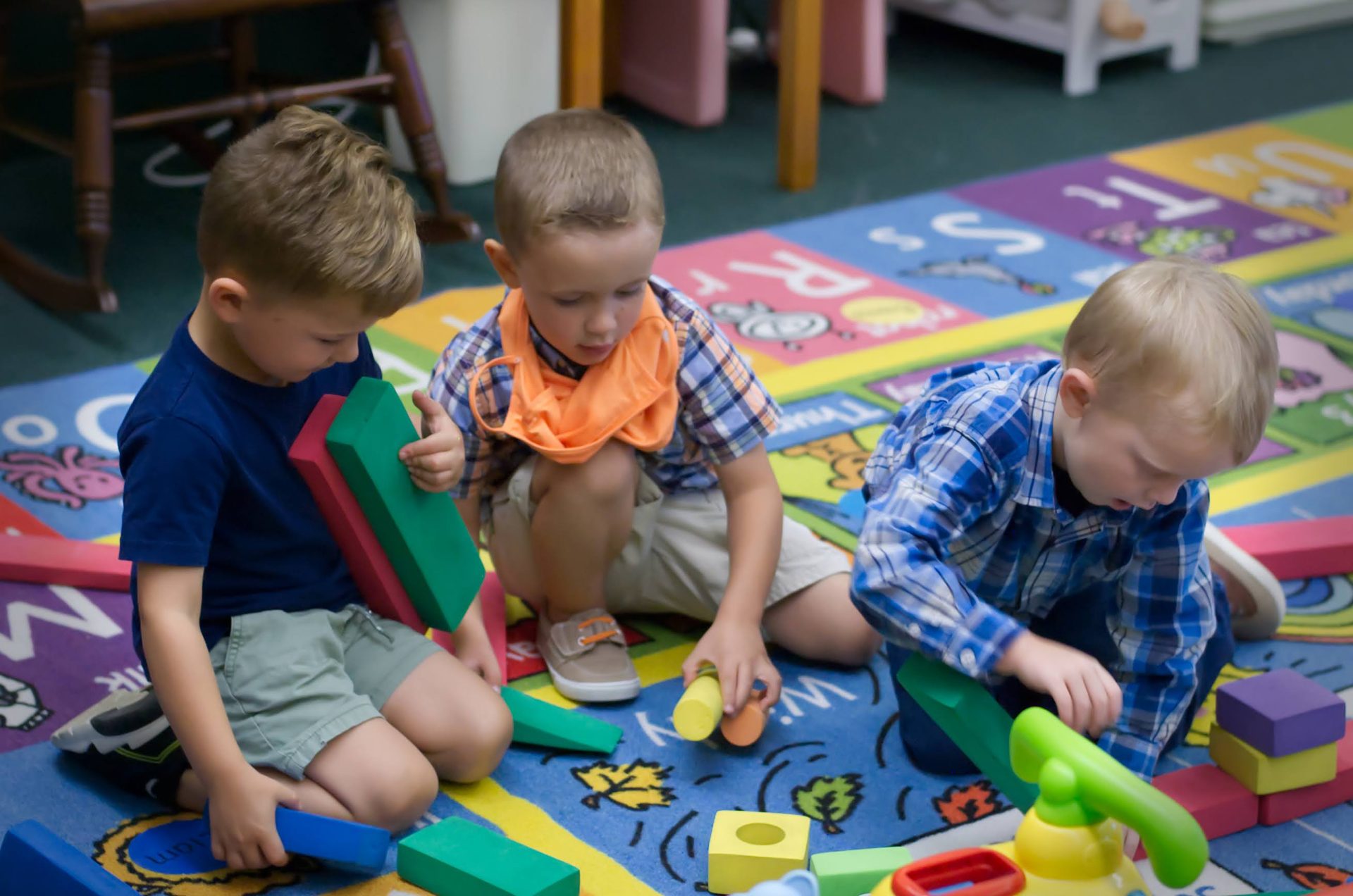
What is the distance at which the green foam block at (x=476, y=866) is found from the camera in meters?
0.97

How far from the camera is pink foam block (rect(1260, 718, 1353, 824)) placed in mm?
1086

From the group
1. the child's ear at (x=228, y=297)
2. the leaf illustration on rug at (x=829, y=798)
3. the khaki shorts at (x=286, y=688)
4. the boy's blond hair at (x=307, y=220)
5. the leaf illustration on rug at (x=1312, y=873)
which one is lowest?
the leaf illustration on rug at (x=829, y=798)

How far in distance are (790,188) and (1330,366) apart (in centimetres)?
87

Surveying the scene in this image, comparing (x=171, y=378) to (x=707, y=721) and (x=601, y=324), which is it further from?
(x=707, y=721)

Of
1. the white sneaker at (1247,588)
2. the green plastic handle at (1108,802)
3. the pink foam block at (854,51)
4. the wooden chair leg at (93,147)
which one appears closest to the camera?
the green plastic handle at (1108,802)

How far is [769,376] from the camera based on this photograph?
70.8 inches

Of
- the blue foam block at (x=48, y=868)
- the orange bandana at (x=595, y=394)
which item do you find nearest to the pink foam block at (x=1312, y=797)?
the orange bandana at (x=595, y=394)

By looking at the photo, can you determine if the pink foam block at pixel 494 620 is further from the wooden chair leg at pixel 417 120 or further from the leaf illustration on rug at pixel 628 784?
the wooden chair leg at pixel 417 120

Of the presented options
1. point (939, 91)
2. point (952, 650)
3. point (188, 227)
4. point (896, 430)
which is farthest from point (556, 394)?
point (939, 91)

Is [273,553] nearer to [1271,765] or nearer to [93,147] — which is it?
[1271,765]

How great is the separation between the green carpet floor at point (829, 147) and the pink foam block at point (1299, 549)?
1.02 meters

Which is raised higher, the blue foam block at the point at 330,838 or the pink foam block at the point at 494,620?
the blue foam block at the point at 330,838

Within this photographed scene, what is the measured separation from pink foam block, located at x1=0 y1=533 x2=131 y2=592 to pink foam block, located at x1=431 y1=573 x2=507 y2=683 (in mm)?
292

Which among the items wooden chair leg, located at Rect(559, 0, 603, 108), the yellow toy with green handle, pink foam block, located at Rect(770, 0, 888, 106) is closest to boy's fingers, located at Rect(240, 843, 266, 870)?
the yellow toy with green handle
